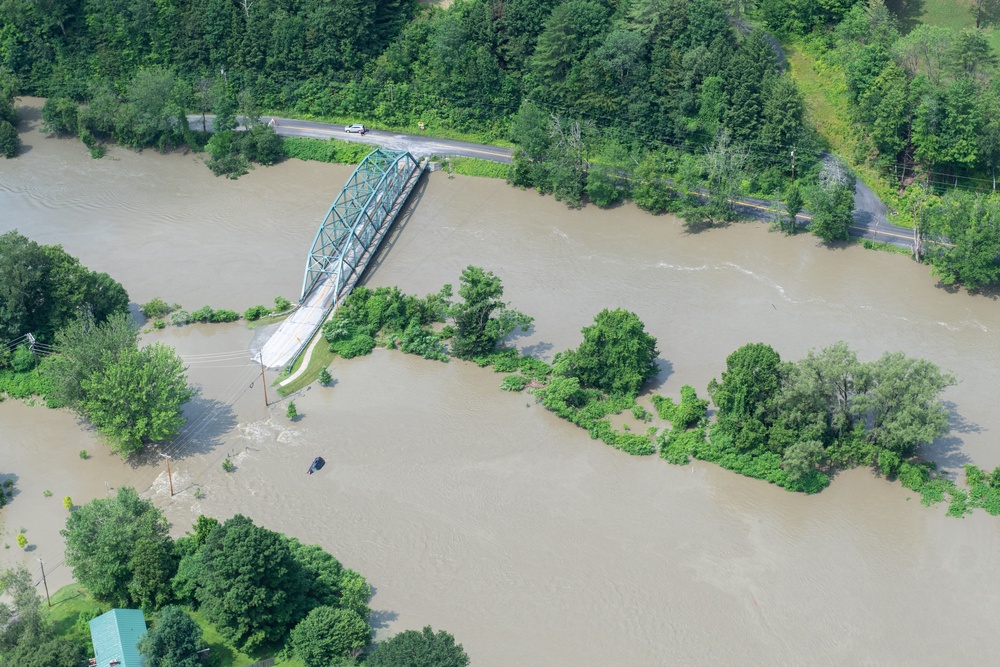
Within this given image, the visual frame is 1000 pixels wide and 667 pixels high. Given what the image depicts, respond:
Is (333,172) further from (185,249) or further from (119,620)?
(119,620)

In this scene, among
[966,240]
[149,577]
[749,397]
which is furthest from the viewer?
[966,240]

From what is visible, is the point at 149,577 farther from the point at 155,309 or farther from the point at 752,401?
the point at 752,401

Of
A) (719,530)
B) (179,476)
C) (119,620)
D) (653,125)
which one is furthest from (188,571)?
(653,125)

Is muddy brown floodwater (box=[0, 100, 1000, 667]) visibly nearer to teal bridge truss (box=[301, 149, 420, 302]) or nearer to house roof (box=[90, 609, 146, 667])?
teal bridge truss (box=[301, 149, 420, 302])

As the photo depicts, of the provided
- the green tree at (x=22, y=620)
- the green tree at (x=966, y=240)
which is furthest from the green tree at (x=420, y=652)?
the green tree at (x=966, y=240)

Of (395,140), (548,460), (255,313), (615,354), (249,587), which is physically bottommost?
(249,587)

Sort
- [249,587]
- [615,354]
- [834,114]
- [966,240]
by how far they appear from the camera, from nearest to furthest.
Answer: [249,587], [615,354], [966,240], [834,114]

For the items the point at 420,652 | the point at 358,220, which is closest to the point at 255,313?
the point at 358,220

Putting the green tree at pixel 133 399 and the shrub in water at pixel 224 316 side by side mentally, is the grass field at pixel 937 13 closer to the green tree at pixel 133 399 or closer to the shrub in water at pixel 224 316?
the shrub in water at pixel 224 316
